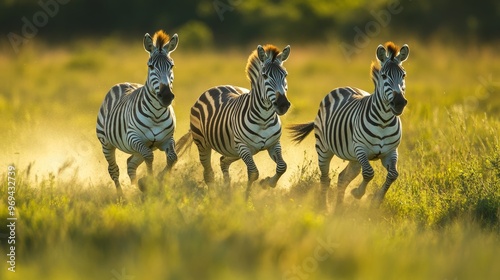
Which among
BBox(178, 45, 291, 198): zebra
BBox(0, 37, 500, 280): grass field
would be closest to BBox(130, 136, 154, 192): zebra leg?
BBox(0, 37, 500, 280): grass field

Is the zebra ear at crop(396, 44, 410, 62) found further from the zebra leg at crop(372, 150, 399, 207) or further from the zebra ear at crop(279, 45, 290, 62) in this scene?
the zebra ear at crop(279, 45, 290, 62)

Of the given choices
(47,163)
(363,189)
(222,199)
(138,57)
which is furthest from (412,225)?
(138,57)

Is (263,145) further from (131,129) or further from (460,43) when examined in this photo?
(460,43)

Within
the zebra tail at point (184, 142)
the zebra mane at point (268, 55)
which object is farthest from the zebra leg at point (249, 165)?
the zebra tail at point (184, 142)

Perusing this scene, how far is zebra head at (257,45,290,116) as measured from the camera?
9.67m

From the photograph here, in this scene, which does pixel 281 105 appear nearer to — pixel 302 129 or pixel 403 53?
pixel 403 53

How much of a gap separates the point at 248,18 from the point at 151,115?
82.2ft

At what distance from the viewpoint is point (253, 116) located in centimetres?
1021

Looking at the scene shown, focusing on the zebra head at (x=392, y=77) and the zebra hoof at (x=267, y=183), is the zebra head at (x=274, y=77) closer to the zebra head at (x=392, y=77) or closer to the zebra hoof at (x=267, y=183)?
the zebra hoof at (x=267, y=183)

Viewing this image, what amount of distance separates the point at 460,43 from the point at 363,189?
1762 centimetres

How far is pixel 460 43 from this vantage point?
26438 mm

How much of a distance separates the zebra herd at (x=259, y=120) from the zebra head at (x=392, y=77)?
0.03 feet

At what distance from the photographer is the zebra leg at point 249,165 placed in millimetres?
10141

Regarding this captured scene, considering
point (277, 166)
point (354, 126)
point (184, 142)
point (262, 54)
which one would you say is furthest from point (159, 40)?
point (354, 126)
